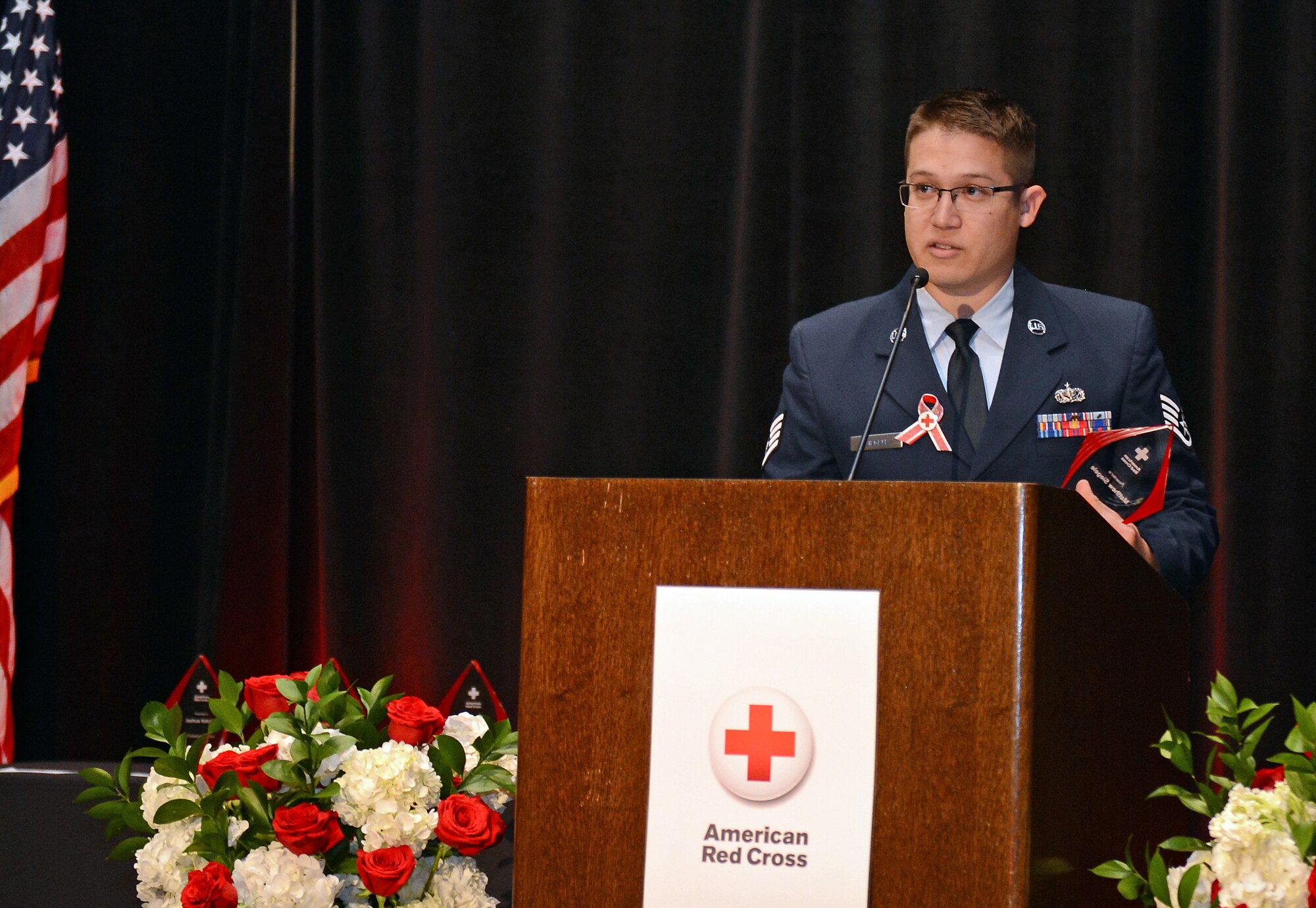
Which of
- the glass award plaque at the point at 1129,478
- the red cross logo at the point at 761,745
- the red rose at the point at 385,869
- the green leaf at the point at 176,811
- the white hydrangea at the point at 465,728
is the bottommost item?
the red rose at the point at 385,869

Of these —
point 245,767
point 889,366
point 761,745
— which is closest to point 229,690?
point 245,767

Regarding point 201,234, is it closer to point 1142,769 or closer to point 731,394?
point 731,394

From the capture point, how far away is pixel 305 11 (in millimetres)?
3547

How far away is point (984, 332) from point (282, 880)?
1.42 m

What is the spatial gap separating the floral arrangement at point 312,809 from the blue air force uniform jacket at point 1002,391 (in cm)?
82

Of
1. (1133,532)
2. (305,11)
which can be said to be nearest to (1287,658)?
(1133,532)

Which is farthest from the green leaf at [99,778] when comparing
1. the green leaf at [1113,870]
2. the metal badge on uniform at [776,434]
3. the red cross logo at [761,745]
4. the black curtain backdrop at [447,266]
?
the black curtain backdrop at [447,266]

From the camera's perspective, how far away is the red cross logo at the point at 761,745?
98 centimetres

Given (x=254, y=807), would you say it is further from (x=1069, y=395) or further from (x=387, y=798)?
(x=1069, y=395)

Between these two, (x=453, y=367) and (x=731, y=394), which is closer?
(x=731, y=394)

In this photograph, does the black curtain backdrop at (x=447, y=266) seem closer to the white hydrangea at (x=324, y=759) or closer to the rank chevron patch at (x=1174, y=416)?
the rank chevron patch at (x=1174, y=416)

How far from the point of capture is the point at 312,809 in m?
1.21

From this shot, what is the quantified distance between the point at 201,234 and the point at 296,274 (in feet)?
1.01

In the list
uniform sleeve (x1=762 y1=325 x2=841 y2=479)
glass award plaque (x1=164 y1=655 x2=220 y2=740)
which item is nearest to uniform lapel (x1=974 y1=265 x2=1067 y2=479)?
uniform sleeve (x1=762 y1=325 x2=841 y2=479)
